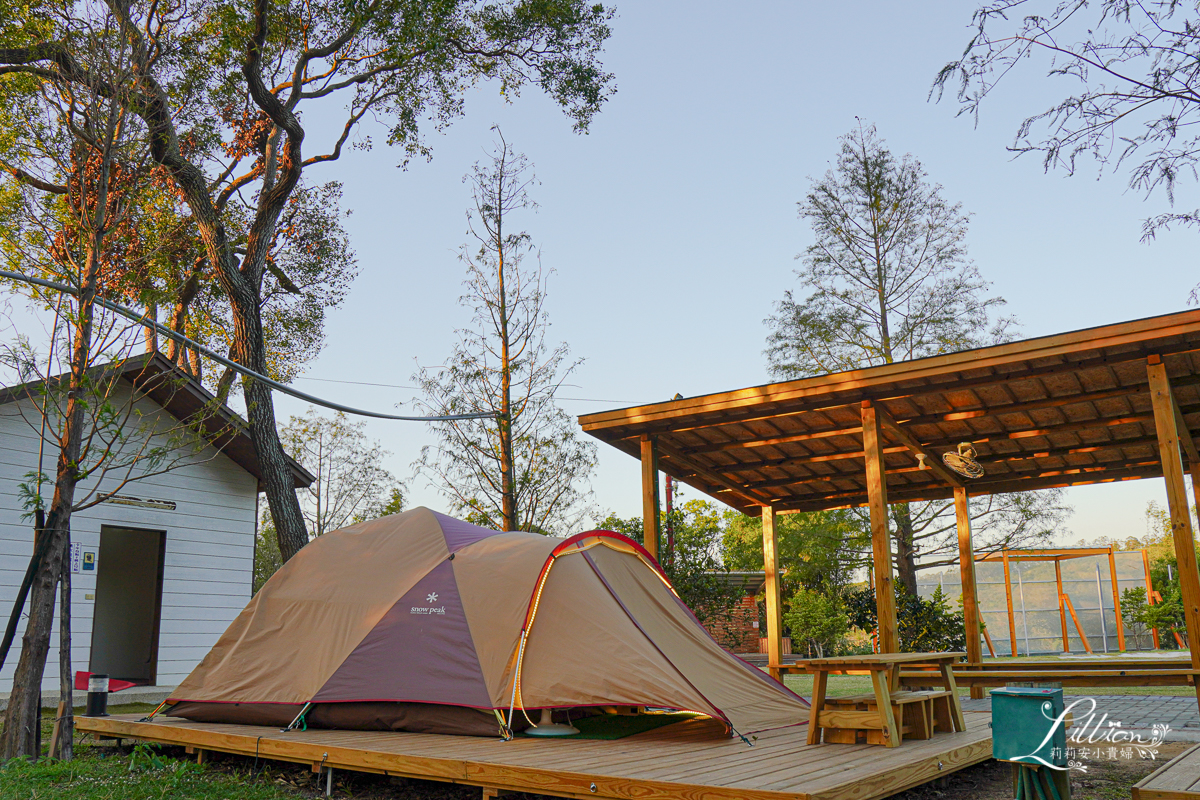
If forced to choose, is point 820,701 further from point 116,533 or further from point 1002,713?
point 116,533

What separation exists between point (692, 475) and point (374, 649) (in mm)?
5188

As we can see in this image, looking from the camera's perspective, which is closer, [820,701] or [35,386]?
[820,701]

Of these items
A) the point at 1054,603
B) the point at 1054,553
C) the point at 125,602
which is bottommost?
the point at 1054,603

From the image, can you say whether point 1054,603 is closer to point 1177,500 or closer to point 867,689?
point 867,689

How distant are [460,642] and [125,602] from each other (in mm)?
9839

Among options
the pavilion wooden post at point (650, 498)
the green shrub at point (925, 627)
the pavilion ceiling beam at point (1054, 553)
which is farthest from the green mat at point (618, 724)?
the pavilion ceiling beam at point (1054, 553)

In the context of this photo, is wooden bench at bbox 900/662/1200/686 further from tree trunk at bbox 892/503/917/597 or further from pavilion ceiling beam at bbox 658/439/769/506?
tree trunk at bbox 892/503/917/597

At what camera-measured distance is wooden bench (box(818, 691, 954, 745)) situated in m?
4.94

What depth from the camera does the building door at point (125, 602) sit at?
12969mm

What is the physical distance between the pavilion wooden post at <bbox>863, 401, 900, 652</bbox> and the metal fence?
14320 millimetres

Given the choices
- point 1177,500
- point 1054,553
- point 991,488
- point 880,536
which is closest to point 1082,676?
point 1177,500

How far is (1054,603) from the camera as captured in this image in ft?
69.2

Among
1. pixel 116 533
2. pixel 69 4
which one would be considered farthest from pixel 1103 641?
pixel 69 4

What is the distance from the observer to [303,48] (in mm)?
12562
